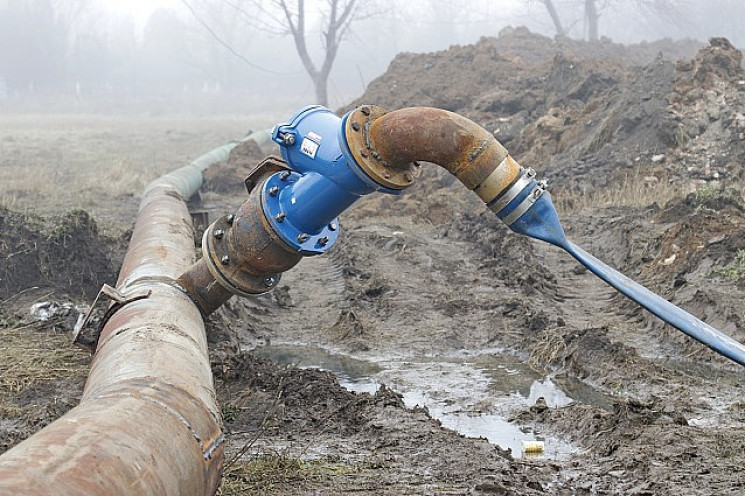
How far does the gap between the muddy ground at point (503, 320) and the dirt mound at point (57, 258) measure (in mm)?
19

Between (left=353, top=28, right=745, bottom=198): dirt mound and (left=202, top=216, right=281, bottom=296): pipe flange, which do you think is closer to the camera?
(left=202, top=216, right=281, bottom=296): pipe flange

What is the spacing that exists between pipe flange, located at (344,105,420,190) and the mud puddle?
173cm

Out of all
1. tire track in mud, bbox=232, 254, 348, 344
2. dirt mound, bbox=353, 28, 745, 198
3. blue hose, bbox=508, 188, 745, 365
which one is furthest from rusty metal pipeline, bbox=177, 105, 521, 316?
dirt mound, bbox=353, 28, 745, 198

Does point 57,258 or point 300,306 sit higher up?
point 57,258

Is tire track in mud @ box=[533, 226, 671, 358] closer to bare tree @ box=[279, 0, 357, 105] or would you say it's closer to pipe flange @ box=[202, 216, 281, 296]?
pipe flange @ box=[202, 216, 281, 296]

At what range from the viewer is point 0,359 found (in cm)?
552

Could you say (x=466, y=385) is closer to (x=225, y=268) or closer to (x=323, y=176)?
(x=225, y=268)

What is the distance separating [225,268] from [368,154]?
1060mm

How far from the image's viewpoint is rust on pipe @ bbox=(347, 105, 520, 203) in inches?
139

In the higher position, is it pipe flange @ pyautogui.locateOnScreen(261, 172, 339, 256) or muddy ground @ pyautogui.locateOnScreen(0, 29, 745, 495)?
pipe flange @ pyautogui.locateOnScreen(261, 172, 339, 256)

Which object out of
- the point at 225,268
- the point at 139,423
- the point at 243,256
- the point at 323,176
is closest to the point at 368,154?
the point at 323,176

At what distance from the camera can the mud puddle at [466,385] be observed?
5.01 m

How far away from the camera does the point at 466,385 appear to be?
590 cm

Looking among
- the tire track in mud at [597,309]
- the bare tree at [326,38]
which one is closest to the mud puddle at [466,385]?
the tire track in mud at [597,309]
